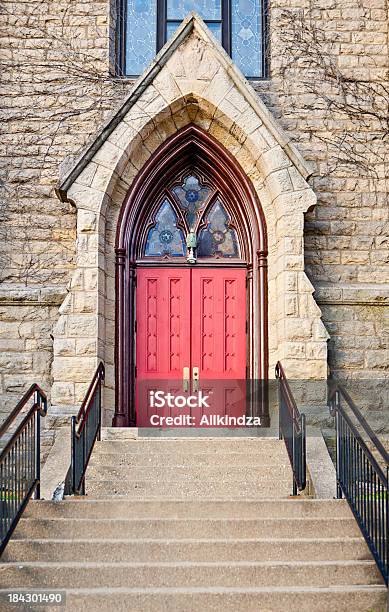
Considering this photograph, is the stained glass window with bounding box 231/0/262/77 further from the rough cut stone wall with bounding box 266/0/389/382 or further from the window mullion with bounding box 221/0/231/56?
the rough cut stone wall with bounding box 266/0/389/382

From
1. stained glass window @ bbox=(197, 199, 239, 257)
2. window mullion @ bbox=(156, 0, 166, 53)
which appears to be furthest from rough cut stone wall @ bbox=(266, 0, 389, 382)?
window mullion @ bbox=(156, 0, 166, 53)

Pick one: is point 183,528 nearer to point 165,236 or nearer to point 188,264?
point 188,264

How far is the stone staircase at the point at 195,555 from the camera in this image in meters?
5.98

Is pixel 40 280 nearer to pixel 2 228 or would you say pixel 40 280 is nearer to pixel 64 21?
pixel 2 228

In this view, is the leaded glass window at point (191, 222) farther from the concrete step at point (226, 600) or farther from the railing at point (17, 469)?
the concrete step at point (226, 600)

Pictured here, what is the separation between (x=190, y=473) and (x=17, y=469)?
244 cm

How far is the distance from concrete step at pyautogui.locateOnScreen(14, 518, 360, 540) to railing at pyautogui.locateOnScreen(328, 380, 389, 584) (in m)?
0.32

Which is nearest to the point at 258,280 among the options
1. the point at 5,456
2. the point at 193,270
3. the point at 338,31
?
the point at 193,270

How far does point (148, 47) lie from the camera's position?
11867 millimetres

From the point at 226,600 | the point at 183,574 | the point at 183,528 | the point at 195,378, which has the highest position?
the point at 195,378

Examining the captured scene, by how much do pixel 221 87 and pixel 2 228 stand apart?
3.25 meters

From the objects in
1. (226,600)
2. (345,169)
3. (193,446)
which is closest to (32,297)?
(193,446)

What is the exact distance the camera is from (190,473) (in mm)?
8820

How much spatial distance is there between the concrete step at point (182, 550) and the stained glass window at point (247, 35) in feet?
23.3
